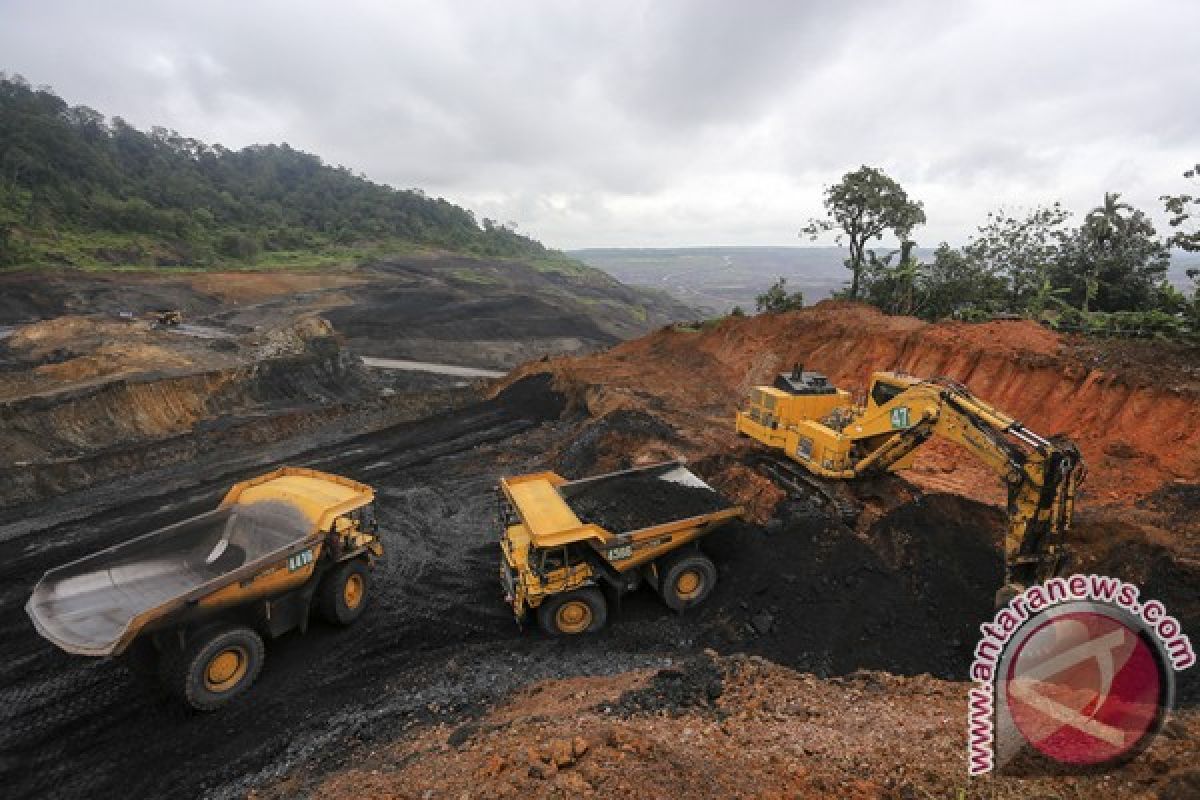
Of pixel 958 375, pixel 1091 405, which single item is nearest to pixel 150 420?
pixel 958 375

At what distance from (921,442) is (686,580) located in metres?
3.82

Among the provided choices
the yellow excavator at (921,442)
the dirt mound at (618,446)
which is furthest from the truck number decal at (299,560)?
the yellow excavator at (921,442)

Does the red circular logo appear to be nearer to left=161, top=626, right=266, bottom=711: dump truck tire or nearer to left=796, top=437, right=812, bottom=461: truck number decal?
left=796, top=437, right=812, bottom=461: truck number decal

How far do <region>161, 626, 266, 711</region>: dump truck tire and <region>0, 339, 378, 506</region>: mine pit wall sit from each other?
1016cm

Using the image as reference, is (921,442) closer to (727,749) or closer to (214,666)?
(727,749)

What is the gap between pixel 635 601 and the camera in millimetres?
9516

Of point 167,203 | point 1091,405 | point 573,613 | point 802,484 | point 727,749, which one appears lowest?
point 573,613

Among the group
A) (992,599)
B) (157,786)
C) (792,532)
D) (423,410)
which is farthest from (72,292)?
(992,599)

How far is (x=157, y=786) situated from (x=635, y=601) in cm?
579

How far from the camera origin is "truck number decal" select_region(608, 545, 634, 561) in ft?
28.1

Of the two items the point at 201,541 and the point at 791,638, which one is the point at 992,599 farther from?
the point at 201,541

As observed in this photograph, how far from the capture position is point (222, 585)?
7.32 metres

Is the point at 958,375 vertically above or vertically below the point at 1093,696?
above

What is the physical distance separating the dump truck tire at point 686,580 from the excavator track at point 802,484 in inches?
92.2
